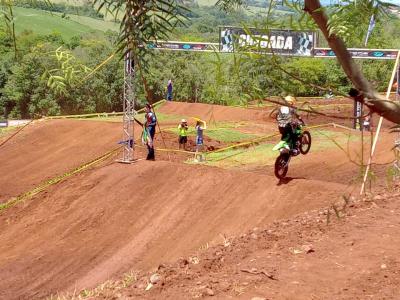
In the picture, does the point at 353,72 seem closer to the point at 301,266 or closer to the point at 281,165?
the point at 301,266

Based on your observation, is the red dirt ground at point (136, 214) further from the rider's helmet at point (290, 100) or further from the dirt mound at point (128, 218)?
the rider's helmet at point (290, 100)

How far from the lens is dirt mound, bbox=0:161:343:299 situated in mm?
11504

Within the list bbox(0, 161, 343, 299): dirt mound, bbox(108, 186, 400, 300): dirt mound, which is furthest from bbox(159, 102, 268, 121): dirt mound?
bbox(108, 186, 400, 300): dirt mound

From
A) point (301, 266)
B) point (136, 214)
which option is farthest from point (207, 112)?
point (301, 266)

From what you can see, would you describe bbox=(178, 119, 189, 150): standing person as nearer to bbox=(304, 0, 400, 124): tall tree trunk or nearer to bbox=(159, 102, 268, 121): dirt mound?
bbox=(159, 102, 268, 121): dirt mound

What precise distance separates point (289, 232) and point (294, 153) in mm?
4682

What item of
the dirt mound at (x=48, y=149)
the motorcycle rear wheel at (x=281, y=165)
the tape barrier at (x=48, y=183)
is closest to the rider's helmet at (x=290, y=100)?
the motorcycle rear wheel at (x=281, y=165)

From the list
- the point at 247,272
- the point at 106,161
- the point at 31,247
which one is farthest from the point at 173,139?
the point at 247,272

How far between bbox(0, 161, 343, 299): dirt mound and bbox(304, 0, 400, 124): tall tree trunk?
902cm

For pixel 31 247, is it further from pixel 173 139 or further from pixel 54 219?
pixel 173 139

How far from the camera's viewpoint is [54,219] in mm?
15148

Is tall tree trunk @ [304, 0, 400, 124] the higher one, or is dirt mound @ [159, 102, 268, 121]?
tall tree trunk @ [304, 0, 400, 124]

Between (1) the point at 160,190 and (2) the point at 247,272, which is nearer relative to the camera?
(2) the point at 247,272

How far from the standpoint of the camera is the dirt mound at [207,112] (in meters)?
31.8
